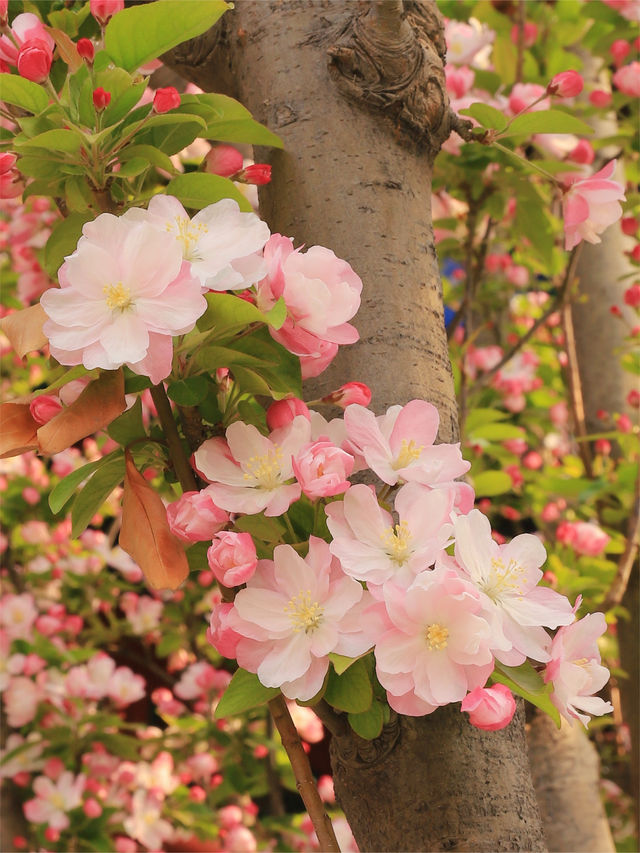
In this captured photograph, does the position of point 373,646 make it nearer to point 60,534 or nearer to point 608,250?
point 608,250

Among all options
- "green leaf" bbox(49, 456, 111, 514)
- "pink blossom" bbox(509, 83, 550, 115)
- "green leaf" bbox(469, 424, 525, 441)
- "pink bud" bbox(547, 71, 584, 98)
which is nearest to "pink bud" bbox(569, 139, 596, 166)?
"pink blossom" bbox(509, 83, 550, 115)

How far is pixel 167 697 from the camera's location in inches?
77.1

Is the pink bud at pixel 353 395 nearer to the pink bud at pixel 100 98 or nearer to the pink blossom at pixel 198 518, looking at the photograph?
the pink blossom at pixel 198 518

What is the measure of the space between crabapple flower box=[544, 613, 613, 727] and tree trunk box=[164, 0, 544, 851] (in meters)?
0.08

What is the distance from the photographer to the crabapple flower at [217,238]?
53cm

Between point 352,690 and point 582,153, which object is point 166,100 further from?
point 582,153

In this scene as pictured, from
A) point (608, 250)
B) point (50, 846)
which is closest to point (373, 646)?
point (50, 846)

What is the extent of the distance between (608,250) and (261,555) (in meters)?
1.51

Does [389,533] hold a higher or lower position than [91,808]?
higher

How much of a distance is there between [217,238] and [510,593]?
29 centimetres

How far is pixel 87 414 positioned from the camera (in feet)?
1.77

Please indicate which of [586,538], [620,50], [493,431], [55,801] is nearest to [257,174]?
[493,431]

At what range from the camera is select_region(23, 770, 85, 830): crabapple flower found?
161cm

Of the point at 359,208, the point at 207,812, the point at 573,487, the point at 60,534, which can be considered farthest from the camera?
the point at 60,534
